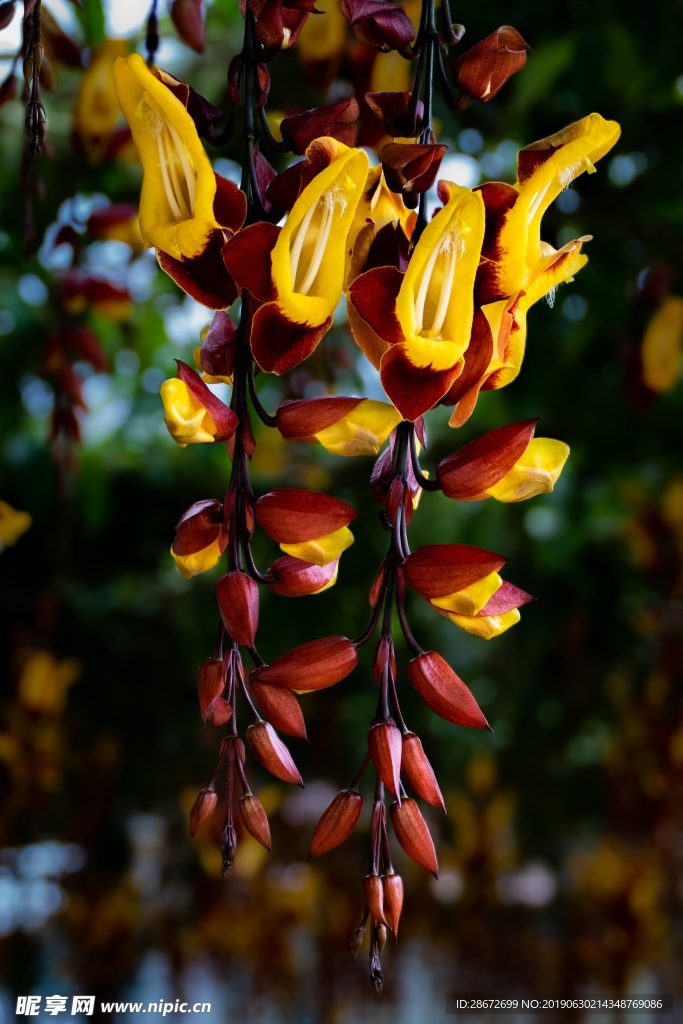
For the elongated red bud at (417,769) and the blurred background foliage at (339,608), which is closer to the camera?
the elongated red bud at (417,769)

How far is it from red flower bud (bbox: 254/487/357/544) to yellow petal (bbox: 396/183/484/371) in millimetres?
49

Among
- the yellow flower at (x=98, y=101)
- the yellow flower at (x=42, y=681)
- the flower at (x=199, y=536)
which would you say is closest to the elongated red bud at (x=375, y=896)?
the flower at (x=199, y=536)

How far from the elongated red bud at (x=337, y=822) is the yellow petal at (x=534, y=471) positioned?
10cm

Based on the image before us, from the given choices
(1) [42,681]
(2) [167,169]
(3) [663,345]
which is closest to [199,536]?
(2) [167,169]

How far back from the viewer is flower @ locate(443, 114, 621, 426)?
0.29 meters

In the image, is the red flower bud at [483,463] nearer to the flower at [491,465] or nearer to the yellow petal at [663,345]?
the flower at [491,465]

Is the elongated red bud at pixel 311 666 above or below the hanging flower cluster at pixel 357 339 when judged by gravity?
below

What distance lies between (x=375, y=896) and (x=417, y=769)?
0.04 metres

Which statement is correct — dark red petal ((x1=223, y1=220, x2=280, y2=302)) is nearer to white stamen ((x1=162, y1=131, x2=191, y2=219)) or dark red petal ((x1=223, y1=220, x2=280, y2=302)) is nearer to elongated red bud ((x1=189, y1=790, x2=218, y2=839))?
white stamen ((x1=162, y1=131, x2=191, y2=219))

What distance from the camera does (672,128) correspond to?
94 centimetres

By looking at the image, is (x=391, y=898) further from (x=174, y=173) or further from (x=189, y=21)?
(x=189, y=21)

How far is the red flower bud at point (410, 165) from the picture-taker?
0.91 feet

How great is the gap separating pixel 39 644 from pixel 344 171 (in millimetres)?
1119

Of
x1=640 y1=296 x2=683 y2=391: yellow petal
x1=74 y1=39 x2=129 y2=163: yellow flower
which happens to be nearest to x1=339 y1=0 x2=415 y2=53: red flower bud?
x1=74 y1=39 x2=129 y2=163: yellow flower
